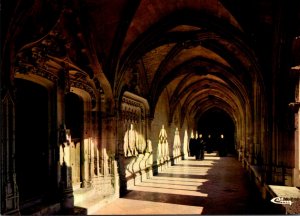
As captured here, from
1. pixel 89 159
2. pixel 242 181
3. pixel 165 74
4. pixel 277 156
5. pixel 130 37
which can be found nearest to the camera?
pixel 277 156

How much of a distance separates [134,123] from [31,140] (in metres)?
5.05

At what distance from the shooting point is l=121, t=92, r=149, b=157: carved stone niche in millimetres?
9570

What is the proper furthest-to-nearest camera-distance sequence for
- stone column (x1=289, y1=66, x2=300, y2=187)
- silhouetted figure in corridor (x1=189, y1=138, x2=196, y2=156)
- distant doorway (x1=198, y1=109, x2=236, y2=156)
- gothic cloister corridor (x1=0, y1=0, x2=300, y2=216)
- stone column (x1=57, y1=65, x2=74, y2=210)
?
1. distant doorway (x1=198, y1=109, x2=236, y2=156)
2. silhouetted figure in corridor (x1=189, y1=138, x2=196, y2=156)
3. stone column (x1=57, y1=65, x2=74, y2=210)
4. stone column (x1=289, y1=66, x2=300, y2=187)
5. gothic cloister corridor (x1=0, y1=0, x2=300, y2=216)

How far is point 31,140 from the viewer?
5.65 m

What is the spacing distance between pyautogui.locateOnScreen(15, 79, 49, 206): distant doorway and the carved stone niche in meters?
3.43

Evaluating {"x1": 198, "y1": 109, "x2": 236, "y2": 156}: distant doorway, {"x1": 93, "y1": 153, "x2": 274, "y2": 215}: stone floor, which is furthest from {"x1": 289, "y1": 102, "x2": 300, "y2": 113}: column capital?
{"x1": 198, "y1": 109, "x2": 236, "y2": 156}: distant doorway

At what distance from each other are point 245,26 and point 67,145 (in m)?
4.37

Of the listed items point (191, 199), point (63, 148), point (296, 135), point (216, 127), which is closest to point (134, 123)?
point (191, 199)

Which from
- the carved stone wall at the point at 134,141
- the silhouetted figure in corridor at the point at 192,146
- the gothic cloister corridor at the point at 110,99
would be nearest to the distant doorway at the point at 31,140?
the gothic cloister corridor at the point at 110,99

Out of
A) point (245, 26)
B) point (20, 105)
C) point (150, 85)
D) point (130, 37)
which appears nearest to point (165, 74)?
point (150, 85)

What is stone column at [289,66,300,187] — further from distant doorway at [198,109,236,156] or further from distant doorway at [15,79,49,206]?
distant doorway at [198,109,236,156]

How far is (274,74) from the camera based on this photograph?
6.21 meters

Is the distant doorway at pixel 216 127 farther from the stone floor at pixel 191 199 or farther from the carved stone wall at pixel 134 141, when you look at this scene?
the stone floor at pixel 191 199

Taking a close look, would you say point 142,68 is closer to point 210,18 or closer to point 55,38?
point 210,18
